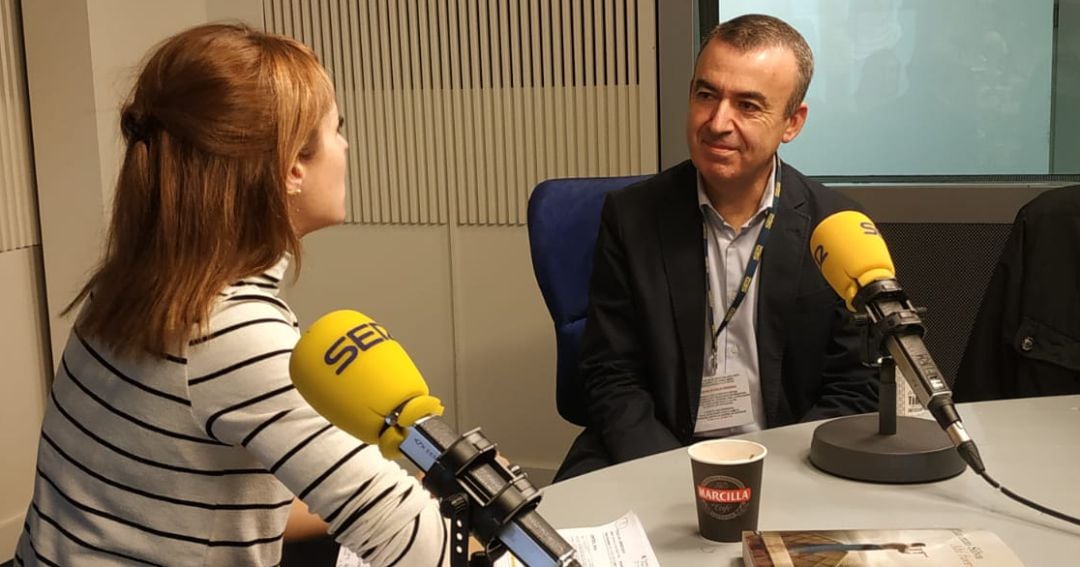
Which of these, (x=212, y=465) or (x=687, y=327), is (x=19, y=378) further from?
(x=212, y=465)

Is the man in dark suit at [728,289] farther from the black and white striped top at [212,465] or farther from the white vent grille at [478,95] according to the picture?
the white vent grille at [478,95]

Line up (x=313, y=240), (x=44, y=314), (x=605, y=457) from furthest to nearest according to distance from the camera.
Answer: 1. (x=313, y=240)
2. (x=44, y=314)
3. (x=605, y=457)

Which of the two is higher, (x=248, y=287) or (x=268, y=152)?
(x=268, y=152)

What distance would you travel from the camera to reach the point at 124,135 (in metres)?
1.51

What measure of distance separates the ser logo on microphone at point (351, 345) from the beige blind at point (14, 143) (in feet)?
9.13

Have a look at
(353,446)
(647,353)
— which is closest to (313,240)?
(647,353)

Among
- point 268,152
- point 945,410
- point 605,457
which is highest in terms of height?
point 268,152

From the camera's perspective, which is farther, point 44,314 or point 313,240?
point 313,240

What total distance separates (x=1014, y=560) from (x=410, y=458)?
0.77 m

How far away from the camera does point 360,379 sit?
103 cm

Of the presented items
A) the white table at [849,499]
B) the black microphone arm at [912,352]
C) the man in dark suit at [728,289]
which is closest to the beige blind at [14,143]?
the man in dark suit at [728,289]

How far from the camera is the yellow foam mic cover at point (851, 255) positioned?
160cm

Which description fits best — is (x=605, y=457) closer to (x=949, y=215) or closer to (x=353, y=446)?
(x=353, y=446)

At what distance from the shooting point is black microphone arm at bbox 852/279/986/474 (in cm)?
141
